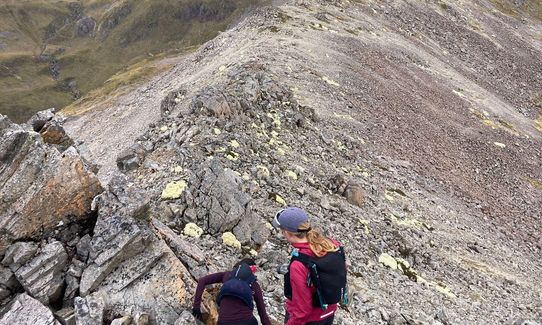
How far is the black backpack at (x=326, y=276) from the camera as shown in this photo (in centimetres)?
1001

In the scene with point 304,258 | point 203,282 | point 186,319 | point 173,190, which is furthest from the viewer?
point 173,190

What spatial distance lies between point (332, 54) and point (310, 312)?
44.2 meters

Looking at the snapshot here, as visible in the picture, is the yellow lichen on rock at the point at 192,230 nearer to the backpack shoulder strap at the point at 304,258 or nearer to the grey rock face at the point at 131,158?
the grey rock face at the point at 131,158

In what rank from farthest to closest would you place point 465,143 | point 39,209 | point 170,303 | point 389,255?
point 465,143, point 389,255, point 39,209, point 170,303

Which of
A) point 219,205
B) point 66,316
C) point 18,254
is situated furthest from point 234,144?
point 66,316

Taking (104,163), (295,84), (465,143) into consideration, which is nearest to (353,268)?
(295,84)

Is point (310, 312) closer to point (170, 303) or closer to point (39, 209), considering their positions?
point (170, 303)

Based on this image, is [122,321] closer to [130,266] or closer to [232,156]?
[130,266]

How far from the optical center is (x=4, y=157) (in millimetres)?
13984

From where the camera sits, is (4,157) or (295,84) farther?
(295,84)

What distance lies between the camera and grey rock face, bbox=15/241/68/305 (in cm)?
1229

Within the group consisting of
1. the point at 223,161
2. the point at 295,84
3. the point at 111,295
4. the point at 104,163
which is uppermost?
the point at 111,295

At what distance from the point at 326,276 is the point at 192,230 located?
324 inches

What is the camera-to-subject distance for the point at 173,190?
18547 millimetres
